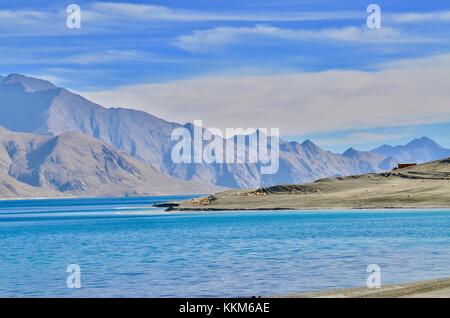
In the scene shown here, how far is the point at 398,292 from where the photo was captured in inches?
1359

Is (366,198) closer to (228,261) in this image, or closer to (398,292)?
(228,261)

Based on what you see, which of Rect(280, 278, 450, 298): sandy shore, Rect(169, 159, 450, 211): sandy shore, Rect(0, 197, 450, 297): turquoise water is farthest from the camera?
Rect(169, 159, 450, 211): sandy shore

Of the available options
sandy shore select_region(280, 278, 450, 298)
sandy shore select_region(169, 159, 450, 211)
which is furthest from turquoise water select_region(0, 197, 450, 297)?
sandy shore select_region(169, 159, 450, 211)

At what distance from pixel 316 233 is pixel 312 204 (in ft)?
273

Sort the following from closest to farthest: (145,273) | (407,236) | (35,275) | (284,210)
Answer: (145,273) < (35,275) < (407,236) < (284,210)

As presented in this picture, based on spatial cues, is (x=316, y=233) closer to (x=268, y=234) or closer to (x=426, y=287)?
(x=268, y=234)

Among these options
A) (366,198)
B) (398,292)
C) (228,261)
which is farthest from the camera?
(366,198)

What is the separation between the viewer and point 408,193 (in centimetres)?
17675

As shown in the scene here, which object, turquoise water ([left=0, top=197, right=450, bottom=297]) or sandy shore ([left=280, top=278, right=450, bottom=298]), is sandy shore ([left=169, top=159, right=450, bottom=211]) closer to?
turquoise water ([left=0, top=197, right=450, bottom=297])

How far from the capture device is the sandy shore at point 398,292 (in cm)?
3262

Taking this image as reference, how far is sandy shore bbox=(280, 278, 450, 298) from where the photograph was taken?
3262cm

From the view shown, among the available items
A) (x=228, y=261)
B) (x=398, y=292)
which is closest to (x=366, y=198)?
(x=228, y=261)
